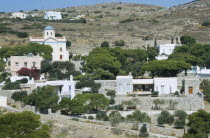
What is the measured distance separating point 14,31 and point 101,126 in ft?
165

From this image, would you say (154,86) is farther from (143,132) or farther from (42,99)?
(143,132)

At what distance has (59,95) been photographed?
122ft

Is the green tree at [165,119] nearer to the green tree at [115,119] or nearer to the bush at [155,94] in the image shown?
the green tree at [115,119]

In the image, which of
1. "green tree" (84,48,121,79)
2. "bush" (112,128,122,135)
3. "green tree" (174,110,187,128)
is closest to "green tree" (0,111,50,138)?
"bush" (112,128,122,135)

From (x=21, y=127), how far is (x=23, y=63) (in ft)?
66.6

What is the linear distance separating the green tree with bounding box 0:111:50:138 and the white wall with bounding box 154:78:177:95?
1529cm

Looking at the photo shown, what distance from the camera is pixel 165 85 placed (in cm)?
3969

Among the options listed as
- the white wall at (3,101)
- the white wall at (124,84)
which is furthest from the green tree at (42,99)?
the white wall at (124,84)

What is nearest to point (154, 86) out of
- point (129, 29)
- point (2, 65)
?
point (2, 65)

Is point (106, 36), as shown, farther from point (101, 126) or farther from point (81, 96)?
point (101, 126)

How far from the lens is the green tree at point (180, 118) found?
33.1 meters

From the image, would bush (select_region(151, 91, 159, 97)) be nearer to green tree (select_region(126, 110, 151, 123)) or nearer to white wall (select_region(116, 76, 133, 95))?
white wall (select_region(116, 76, 133, 95))

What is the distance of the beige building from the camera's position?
44.9m

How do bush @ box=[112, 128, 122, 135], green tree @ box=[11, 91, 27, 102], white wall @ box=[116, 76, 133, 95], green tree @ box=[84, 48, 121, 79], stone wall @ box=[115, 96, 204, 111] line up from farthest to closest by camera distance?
green tree @ box=[84, 48, 121, 79] < white wall @ box=[116, 76, 133, 95] < stone wall @ box=[115, 96, 204, 111] < green tree @ box=[11, 91, 27, 102] < bush @ box=[112, 128, 122, 135]
